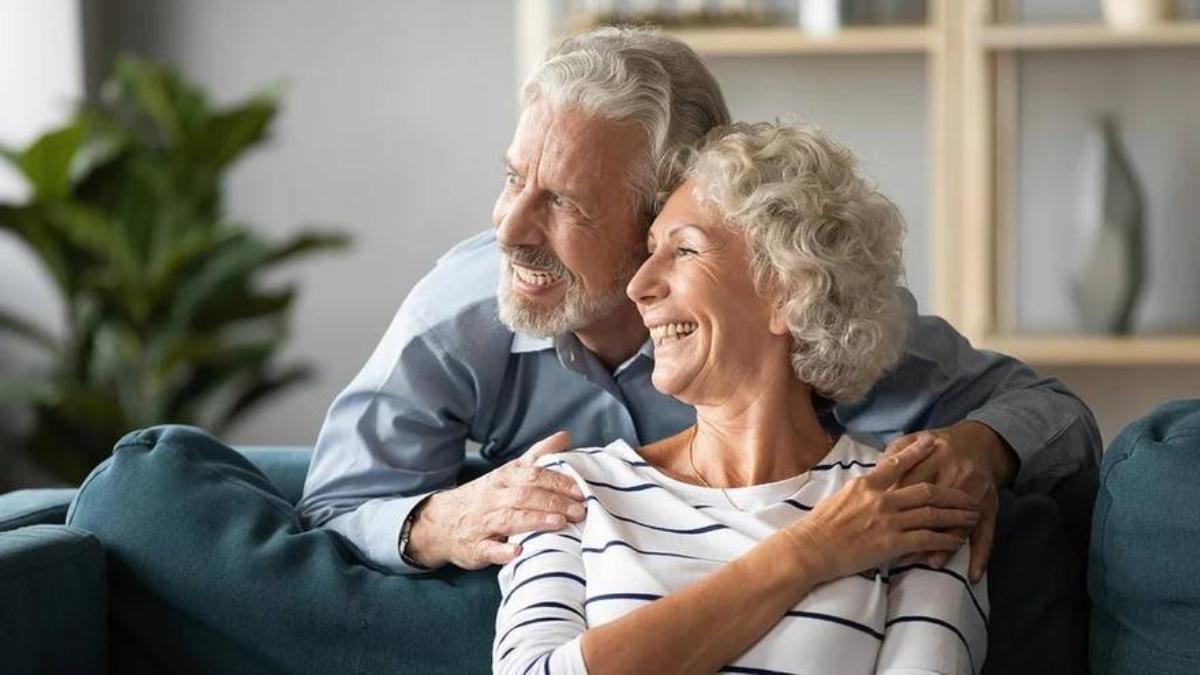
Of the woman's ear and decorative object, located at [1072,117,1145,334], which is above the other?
the woman's ear

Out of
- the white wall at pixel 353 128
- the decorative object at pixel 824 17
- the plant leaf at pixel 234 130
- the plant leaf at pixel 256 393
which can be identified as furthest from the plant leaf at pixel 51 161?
the decorative object at pixel 824 17

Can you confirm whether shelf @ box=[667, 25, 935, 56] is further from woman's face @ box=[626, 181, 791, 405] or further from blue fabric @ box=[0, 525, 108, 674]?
blue fabric @ box=[0, 525, 108, 674]

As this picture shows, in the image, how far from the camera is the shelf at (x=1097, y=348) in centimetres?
412

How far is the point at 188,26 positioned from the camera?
504 cm

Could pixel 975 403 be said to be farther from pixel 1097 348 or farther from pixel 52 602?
pixel 1097 348

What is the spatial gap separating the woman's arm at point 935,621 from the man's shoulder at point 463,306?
66 centimetres

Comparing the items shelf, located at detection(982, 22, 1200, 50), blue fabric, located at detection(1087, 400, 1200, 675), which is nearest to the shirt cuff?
blue fabric, located at detection(1087, 400, 1200, 675)

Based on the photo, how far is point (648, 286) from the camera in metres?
2.00

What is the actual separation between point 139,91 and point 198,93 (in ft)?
0.46

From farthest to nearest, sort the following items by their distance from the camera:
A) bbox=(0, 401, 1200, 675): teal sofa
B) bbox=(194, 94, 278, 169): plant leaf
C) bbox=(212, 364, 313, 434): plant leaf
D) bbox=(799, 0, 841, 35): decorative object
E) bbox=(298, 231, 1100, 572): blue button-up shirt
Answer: bbox=(212, 364, 313, 434): plant leaf
bbox=(194, 94, 278, 169): plant leaf
bbox=(799, 0, 841, 35): decorative object
bbox=(298, 231, 1100, 572): blue button-up shirt
bbox=(0, 401, 1200, 675): teal sofa

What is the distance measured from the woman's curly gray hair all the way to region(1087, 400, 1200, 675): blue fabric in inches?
10.9

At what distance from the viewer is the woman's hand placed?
184 centimetres

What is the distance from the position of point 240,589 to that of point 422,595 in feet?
0.68

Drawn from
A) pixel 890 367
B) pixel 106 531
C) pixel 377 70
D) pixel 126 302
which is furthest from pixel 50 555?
pixel 377 70
